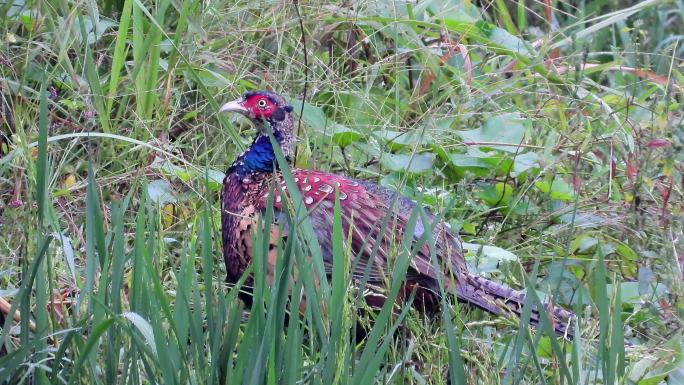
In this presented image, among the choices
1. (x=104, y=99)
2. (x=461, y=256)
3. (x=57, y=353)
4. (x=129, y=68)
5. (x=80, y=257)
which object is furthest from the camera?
(x=129, y=68)

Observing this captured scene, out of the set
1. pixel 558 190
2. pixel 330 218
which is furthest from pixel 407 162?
pixel 330 218

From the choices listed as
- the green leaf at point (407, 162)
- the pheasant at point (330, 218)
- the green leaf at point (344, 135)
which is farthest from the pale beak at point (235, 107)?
the green leaf at point (407, 162)

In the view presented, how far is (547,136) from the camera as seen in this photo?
4.11 meters

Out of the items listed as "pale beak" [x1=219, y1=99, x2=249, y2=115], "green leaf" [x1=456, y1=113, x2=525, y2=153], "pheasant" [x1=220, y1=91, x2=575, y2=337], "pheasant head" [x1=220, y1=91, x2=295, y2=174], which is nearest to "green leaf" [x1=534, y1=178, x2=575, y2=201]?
"green leaf" [x1=456, y1=113, x2=525, y2=153]

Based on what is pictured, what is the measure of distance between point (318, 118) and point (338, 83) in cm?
18

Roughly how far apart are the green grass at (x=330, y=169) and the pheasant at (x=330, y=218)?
8cm

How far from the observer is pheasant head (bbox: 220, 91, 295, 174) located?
3697mm

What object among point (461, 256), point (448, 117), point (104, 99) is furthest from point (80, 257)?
point (448, 117)

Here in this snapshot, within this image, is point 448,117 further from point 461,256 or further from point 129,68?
point 129,68

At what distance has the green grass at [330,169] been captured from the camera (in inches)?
95.7

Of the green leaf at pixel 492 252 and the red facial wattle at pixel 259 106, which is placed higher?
the red facial wattle at pixel 259 106

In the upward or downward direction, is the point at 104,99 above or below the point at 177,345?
above

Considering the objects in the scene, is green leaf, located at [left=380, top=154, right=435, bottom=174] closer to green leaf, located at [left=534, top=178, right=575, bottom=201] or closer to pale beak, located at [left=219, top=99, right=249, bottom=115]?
green leaf, located at [left=534, top=178, right=575, bottom=201]

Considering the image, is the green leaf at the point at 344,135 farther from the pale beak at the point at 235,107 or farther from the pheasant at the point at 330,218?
the pale beak at the point at 235,107
